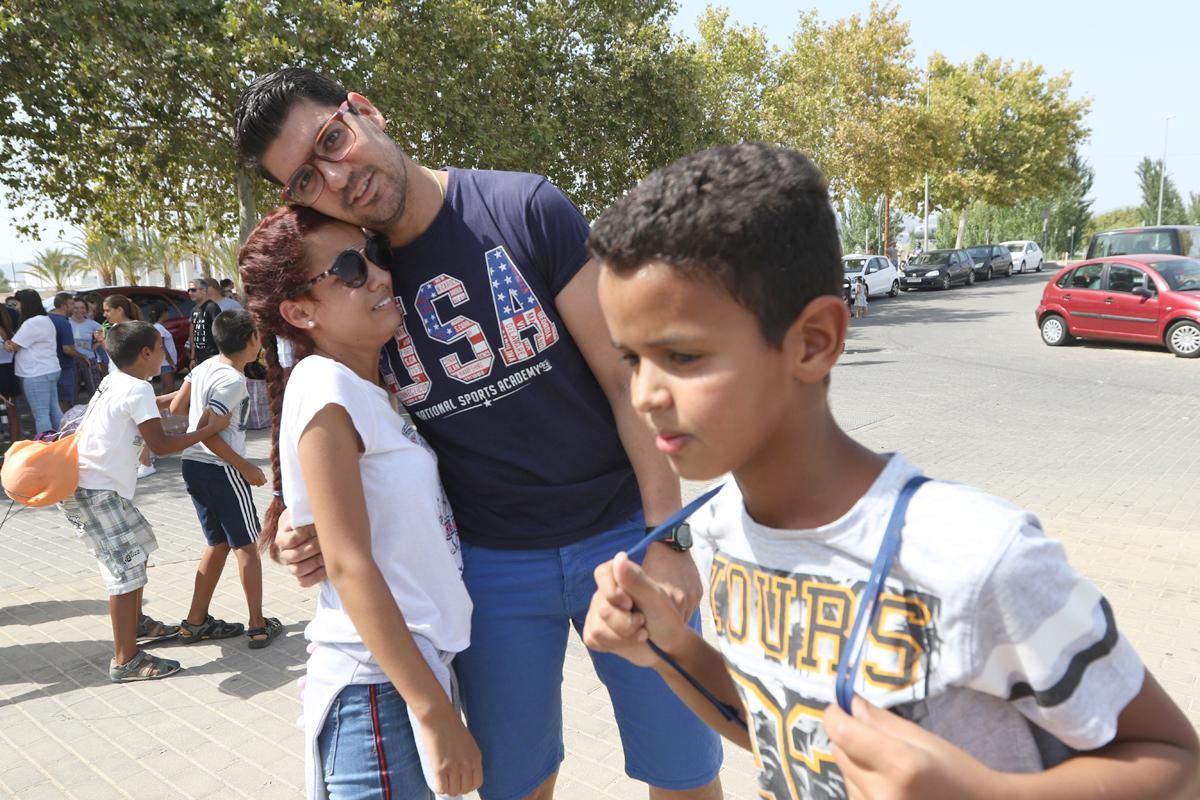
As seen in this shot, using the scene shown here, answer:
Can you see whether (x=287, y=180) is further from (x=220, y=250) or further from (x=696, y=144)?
(x=220, y=250)

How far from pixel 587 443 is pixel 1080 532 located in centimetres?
506

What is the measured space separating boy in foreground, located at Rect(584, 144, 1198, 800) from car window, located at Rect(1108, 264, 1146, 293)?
16.1m

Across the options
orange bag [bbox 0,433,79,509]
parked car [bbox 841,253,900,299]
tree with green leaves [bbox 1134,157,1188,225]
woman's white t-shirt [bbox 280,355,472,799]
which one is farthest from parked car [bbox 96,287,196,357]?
tree with green leaves [bbox 1134,157,1188,225]

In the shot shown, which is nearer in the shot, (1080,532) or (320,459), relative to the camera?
(320,459)

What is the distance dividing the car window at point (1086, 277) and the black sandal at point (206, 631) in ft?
50.6

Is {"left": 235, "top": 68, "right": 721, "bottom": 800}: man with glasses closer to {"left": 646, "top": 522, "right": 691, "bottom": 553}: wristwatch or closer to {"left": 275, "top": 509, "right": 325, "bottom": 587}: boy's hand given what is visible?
{"left": 646, "top": 522, "right": 691, "bottom": 553}: wristwatch

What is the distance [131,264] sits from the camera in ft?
128

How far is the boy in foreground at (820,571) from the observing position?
91 cm

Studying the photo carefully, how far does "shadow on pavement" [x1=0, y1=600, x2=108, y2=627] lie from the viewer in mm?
5160

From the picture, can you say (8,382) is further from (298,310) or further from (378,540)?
(378,540)

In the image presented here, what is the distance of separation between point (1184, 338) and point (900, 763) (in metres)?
16.0

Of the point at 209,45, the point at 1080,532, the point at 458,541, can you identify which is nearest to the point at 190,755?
the point at 458,541

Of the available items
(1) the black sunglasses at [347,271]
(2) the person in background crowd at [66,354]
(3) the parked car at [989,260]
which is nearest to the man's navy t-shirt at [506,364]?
(1) the black sunglasses at [347,271]

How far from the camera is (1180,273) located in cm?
1423
